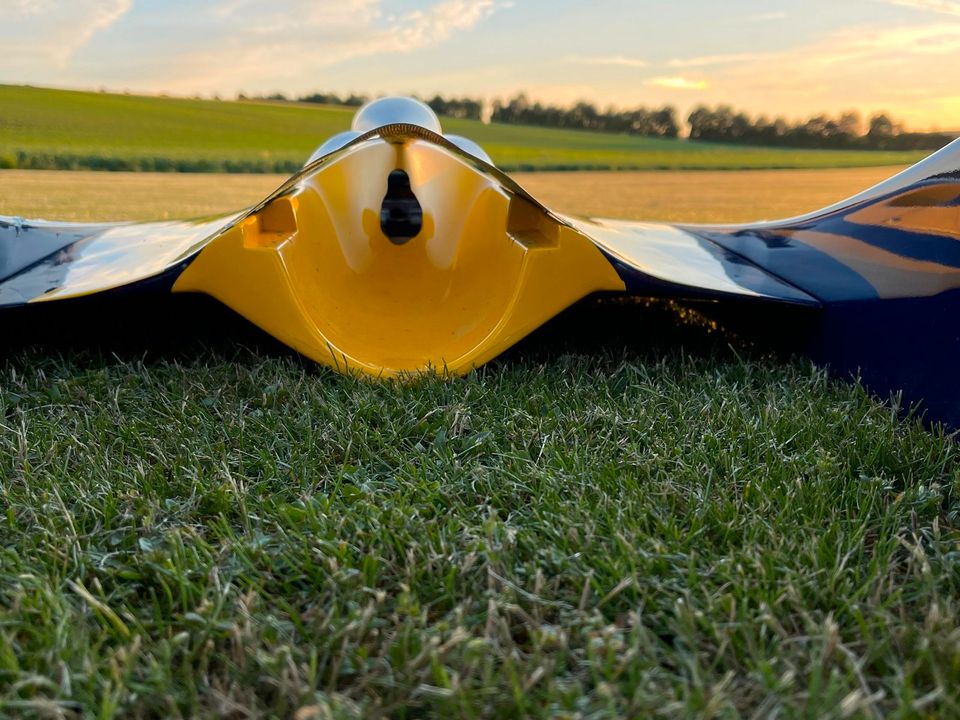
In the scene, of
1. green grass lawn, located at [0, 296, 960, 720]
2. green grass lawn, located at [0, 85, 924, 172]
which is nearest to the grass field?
green grass lawn, located at [0, 296, 960, 720]

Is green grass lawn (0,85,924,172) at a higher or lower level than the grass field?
higher

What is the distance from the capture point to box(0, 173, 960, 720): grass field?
813mm

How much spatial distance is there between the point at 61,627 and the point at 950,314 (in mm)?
1616

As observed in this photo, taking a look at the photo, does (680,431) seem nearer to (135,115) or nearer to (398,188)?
(398,188)

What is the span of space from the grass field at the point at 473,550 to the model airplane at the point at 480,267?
15 centimetres

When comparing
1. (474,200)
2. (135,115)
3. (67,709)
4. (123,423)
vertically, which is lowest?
(67,709)

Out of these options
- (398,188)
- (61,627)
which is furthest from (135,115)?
(61,627)

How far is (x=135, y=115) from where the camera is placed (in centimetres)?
984

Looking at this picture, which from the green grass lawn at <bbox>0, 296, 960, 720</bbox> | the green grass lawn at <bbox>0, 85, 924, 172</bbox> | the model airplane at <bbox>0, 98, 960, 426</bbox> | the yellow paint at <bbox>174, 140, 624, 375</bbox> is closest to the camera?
the green grass lawn at <bbox>0, 296, 960, 720</bbox>

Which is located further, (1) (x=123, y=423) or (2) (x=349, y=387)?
(2) (x=349, y=387)

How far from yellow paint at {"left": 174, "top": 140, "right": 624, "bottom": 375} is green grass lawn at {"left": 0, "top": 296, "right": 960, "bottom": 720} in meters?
0.18

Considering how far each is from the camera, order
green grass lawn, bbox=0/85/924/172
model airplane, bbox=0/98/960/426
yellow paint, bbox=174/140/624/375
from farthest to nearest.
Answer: green grass lawn, bbox=0/85/924/172, yellow paint, bbox=174/140/624/375, model airplane, bbox=0/98/960/426

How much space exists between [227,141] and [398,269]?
1775 centimetres

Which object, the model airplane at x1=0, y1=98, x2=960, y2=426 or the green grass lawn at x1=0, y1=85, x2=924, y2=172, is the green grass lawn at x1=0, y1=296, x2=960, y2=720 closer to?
the model airplane at x1=0, y1=98, x2=960, y2=426
